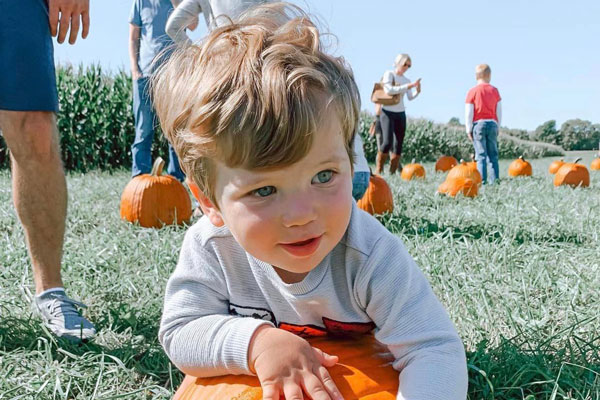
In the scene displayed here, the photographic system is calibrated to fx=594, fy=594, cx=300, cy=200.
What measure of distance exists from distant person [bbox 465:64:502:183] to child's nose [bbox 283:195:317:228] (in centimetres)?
769

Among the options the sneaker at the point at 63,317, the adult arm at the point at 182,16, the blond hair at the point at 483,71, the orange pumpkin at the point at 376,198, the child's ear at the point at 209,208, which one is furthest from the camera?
the blond hair at the point at 483,71

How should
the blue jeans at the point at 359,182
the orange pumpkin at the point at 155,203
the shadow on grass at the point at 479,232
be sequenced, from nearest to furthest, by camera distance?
the blue jeans at the point at 359,182
the shadow on grass at the point at 479,232
the orange pumpkin at the point at 155,203

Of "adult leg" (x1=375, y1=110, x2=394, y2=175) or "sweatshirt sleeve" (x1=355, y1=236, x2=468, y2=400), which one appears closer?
"sweatshirt sleeve" (x1=355, y1=236, x2=468, y2=400)

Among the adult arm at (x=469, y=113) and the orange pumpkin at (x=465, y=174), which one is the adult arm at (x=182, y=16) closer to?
the orange pumpkin at (x=465, y=174)

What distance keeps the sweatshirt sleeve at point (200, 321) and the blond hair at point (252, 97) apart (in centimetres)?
24

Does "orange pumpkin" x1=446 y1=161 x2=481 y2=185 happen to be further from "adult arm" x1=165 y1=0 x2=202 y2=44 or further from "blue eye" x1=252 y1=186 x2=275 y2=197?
"blue eye" x1=252 y1=186 x2=275 y2=197

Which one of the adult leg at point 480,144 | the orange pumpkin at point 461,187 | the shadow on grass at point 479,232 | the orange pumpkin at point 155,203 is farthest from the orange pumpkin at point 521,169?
the orange pumpkin at point 155,203

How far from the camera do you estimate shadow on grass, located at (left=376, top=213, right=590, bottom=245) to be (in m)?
3.64

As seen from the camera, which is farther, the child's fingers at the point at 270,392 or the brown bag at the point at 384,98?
the brown bag at the point at 384,98

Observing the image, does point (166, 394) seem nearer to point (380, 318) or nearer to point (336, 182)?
point (380, 318)

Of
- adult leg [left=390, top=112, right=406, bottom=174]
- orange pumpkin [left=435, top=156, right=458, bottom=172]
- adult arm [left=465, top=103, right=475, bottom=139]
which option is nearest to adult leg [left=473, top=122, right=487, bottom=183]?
adult arm [left=465, top=103, right=475, bottom=139]

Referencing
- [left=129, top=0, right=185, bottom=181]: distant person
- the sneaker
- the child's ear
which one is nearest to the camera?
the child's ear

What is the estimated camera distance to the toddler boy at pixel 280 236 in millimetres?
1278

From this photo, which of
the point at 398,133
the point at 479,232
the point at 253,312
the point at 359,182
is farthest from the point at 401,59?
the point at 253,312
